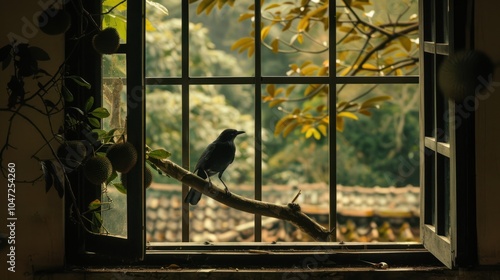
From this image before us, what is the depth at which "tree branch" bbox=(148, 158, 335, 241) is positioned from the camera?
2941 millimetres

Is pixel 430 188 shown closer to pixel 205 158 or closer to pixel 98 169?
pixel 205 158

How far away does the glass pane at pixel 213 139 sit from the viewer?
29.2ft

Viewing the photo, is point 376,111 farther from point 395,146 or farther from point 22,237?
point 22,237

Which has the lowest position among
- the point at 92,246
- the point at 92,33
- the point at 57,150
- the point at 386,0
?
the point at 92,246

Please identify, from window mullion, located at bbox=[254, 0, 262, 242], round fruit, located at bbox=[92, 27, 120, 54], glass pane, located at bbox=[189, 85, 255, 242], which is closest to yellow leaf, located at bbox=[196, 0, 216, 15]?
window mullion, located at bbox=[254, 0, 262, 242]

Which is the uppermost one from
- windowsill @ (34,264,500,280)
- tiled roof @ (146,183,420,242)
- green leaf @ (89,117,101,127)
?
green leaf @ (89,117,101,127)

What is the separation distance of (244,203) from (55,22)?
950 millimetres

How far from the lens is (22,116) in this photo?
8.41 ft

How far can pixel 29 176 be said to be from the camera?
2713mm

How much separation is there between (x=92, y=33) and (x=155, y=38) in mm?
8216

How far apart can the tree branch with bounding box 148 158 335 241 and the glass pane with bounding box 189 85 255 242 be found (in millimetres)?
5548

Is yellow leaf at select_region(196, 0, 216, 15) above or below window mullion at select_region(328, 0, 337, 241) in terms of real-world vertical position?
above

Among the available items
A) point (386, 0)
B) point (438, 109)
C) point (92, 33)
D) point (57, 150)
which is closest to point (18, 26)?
point (92, 33)

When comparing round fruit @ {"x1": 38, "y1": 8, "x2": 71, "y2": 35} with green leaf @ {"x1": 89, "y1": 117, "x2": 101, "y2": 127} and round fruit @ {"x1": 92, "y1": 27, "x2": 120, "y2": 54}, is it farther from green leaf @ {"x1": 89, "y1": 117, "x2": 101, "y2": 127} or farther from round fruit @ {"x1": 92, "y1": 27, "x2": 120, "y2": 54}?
green leaf @ {"x1": 89, "y1": 117, "x2": 101, "y2": 127}
